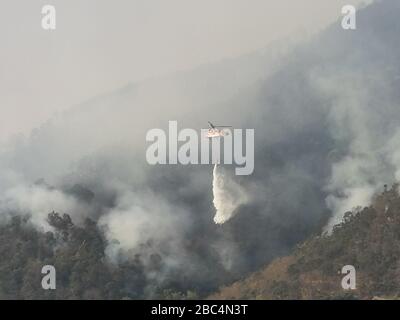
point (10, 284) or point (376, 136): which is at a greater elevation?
point (376, 136)

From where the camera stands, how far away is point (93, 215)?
13150 cm

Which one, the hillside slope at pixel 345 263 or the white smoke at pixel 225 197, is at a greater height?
the white smoke at pixel 225 197

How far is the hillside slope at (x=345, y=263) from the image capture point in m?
95.9

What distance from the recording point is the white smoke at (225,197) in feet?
413

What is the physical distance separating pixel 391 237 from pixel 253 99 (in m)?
63.0

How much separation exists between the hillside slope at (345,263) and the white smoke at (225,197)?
18071 millimetres

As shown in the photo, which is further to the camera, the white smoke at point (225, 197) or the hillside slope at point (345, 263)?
the white smoke at point (225, 197)

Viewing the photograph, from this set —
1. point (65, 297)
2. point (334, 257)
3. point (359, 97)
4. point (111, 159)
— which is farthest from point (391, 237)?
point (111, 159)

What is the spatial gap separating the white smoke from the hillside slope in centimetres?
1807

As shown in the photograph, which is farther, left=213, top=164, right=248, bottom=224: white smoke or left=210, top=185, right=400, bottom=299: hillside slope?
left=213, top=164, right=248, bottom=224: white smoke

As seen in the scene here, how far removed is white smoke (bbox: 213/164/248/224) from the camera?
413ft

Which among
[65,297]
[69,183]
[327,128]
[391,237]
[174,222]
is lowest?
[65,297]

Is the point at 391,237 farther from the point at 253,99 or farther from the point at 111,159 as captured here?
the point at 111,159

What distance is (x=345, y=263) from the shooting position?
100188mm
